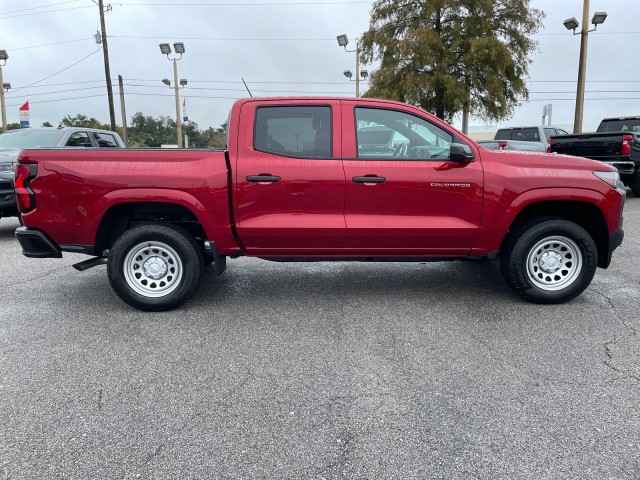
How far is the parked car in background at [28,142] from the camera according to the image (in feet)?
26.3

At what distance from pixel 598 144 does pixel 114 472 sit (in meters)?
11.8

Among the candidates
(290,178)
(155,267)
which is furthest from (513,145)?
(155,267)

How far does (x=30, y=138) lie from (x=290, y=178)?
7.05 meters

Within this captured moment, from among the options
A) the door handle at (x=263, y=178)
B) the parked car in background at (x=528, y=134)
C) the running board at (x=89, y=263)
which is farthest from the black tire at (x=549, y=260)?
the parked car in background at (x=528, y=134)

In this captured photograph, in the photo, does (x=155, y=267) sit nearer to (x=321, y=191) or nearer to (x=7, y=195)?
(x=321, y=191)

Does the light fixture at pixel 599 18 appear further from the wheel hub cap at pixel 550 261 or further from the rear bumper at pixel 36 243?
the rear bumper at pixel 36 243

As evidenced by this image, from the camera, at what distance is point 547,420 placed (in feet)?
9.36

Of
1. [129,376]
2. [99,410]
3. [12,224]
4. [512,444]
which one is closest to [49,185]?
[129,376]

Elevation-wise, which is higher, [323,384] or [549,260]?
[549,260]

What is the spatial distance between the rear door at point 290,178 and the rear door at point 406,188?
0.14m

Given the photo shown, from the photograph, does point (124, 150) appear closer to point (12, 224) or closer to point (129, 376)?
point (129, 376)

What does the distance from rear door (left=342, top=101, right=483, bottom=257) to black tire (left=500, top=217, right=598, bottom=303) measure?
17.9 inches

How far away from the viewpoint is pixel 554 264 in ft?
15.9

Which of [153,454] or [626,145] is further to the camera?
[626,145]
